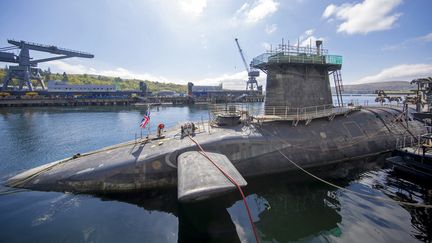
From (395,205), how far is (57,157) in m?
29.4

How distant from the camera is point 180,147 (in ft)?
48.9

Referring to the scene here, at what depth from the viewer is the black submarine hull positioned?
14031 mm

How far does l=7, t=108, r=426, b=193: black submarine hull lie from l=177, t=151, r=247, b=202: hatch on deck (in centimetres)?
271

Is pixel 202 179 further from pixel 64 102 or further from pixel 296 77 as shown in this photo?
pixel 64 102

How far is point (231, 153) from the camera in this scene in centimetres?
1575

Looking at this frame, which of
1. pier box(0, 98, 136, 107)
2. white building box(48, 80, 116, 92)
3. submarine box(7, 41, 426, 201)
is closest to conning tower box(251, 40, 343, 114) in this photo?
submarine box(7, 41, 426, 201)

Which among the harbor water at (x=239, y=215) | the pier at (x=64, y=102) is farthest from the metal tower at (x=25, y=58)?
the harbor water at (x=239, y=215)

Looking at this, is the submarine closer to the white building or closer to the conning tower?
the conning tower

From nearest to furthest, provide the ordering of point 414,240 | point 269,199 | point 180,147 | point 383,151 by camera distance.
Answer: point 414,240
point 269,199
point 180,147
point 383,151

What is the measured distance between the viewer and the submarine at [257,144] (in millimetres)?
13820

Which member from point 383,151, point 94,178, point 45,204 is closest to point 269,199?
point 94,178

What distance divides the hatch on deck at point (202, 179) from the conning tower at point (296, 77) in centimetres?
1109

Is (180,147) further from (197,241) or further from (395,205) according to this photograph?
(395,205)

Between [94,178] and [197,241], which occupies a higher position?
[94,178]
